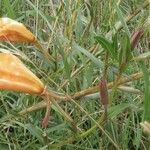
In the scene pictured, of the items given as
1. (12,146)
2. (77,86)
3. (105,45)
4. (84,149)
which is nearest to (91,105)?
(77,86)

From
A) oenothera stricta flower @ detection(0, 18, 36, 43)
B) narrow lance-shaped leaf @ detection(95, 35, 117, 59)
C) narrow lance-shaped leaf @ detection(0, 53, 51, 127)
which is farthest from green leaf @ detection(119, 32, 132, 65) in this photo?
oenothera stricta flower @ detection(0, 18, 36, 43)

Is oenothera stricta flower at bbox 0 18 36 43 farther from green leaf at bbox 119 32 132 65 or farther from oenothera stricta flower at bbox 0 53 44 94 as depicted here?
green leaf at bbox 119 32 132 65

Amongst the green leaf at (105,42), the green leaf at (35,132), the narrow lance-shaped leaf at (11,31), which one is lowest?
the green leaf at (35,132)

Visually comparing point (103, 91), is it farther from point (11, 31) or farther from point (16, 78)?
point (11, 31)

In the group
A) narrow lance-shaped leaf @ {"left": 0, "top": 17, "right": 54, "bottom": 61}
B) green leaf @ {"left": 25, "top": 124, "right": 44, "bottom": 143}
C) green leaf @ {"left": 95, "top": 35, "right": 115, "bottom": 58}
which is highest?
green leaf @ {"left": 95, "top": 35, "right": 115, "bottom": 58}

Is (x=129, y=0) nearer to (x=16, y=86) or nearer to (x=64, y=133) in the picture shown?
(x=64, y=133)

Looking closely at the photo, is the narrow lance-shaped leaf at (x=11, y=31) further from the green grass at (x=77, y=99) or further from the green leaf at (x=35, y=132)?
the green leaf at (x=35, y=132)

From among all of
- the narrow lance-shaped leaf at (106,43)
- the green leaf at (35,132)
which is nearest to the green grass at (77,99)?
the green leaf at (35,132)

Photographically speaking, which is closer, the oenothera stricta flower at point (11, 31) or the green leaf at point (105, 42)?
the green leaf at point (105, 42)

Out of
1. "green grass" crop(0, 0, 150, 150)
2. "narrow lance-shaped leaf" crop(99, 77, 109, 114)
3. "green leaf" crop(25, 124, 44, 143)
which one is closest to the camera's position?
"narrow lance-shaped leaf" crop(99, 77, 109, 114)
